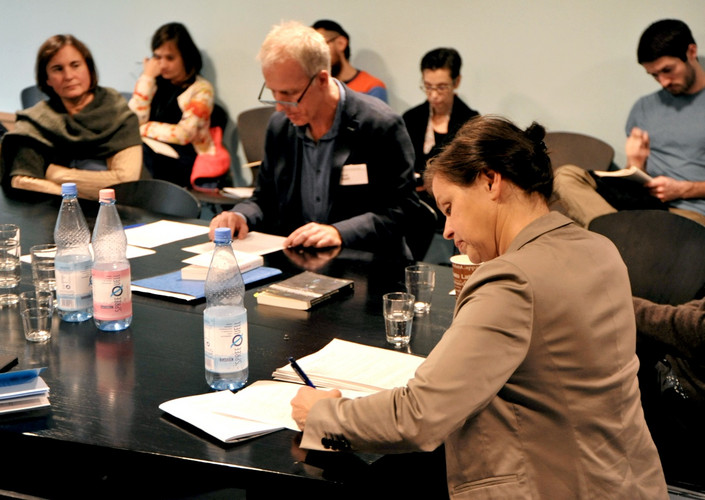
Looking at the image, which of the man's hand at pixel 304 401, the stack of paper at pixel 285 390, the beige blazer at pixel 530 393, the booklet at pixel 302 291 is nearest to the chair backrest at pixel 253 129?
the booklet at pixel 302 291

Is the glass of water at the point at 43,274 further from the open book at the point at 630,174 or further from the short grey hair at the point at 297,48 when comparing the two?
the open book at the point at 630,174

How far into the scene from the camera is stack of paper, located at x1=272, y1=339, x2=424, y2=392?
5.21ft

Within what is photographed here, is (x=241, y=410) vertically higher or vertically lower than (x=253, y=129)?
lower

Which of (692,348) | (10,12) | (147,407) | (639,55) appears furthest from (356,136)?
(10,12)

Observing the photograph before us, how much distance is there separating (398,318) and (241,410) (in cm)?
50

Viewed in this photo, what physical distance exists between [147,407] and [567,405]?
769mm

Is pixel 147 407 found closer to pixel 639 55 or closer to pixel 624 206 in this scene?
pixel 624 206

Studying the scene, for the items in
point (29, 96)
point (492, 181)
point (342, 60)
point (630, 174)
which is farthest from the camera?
point (29, 96)

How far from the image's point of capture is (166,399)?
1.54 meters

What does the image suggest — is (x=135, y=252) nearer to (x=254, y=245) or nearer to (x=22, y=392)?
(x=254, y=245)

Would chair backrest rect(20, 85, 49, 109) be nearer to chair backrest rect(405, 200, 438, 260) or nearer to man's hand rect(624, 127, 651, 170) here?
chair backrest rect(405, 200, 438, 260)

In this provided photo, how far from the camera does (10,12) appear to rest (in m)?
6.70

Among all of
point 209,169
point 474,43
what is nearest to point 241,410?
point 474,43

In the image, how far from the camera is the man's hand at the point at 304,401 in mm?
1409
